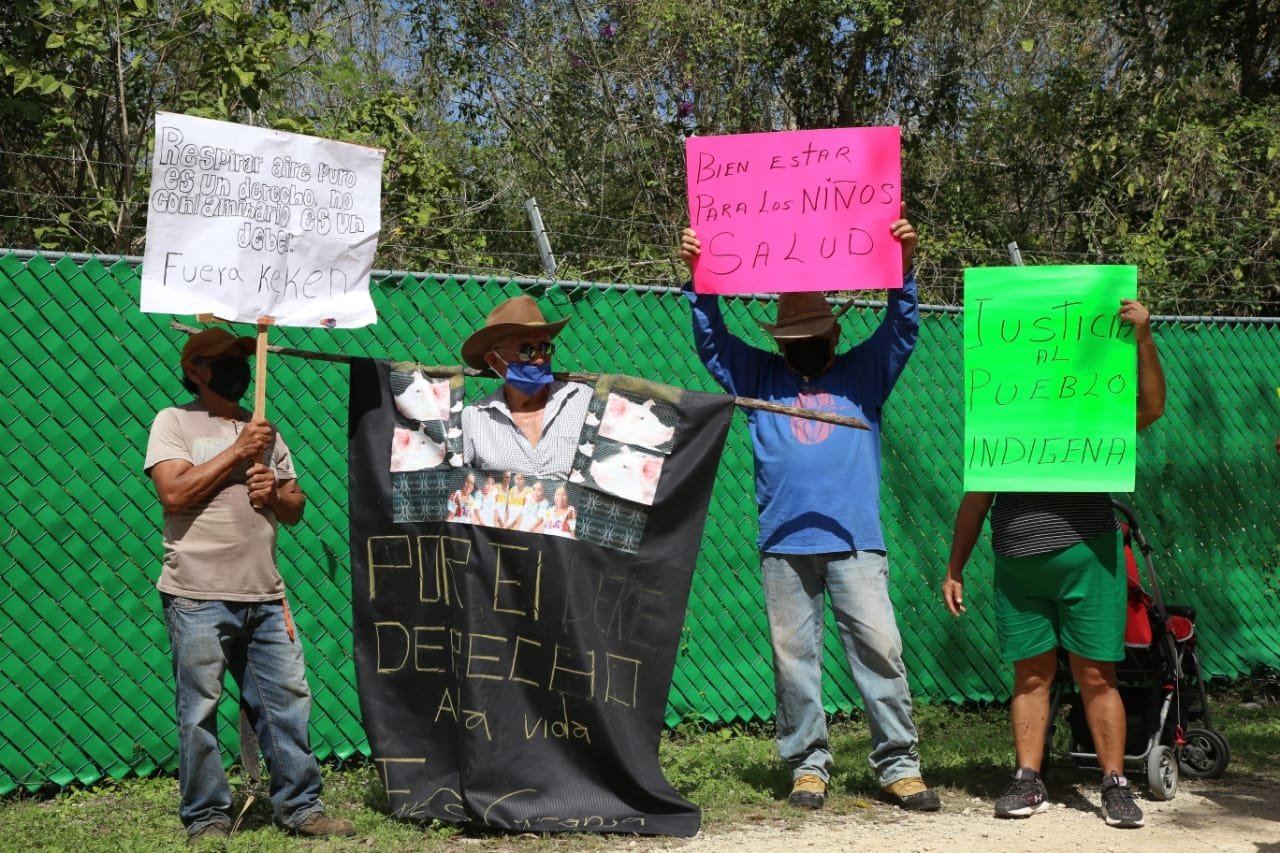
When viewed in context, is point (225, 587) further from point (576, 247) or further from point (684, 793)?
point (576, 247)

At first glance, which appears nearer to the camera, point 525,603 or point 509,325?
point 525,603

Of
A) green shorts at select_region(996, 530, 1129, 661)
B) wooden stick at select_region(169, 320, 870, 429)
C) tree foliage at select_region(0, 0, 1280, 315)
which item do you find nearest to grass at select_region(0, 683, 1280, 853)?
green shorts at select_region(996, 530, 1129, 661)

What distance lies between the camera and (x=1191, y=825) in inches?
204

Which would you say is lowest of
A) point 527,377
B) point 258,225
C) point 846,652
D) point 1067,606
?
point 846,652

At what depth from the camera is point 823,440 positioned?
522 cm

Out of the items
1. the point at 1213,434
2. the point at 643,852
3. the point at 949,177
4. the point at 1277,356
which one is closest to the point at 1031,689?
the point at 643,852

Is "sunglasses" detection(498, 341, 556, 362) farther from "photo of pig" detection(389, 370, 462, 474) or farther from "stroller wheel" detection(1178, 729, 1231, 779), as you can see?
"stroller wheel" detection(1178, 729, 1231, 779)

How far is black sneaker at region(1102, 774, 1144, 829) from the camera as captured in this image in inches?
200

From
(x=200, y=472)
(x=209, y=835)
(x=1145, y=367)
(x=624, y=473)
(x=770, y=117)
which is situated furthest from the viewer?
(x=770, y=117)

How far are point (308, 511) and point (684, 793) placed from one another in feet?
6.47

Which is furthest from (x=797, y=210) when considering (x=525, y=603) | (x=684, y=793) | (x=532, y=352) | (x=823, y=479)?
(x=684, y=793)

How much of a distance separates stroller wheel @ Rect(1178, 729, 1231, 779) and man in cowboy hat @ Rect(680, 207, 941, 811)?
4.76 feet

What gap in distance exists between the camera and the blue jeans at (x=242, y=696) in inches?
183

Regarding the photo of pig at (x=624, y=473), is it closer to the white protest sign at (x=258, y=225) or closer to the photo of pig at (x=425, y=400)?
the photo of pig at (x=425, y=400)
